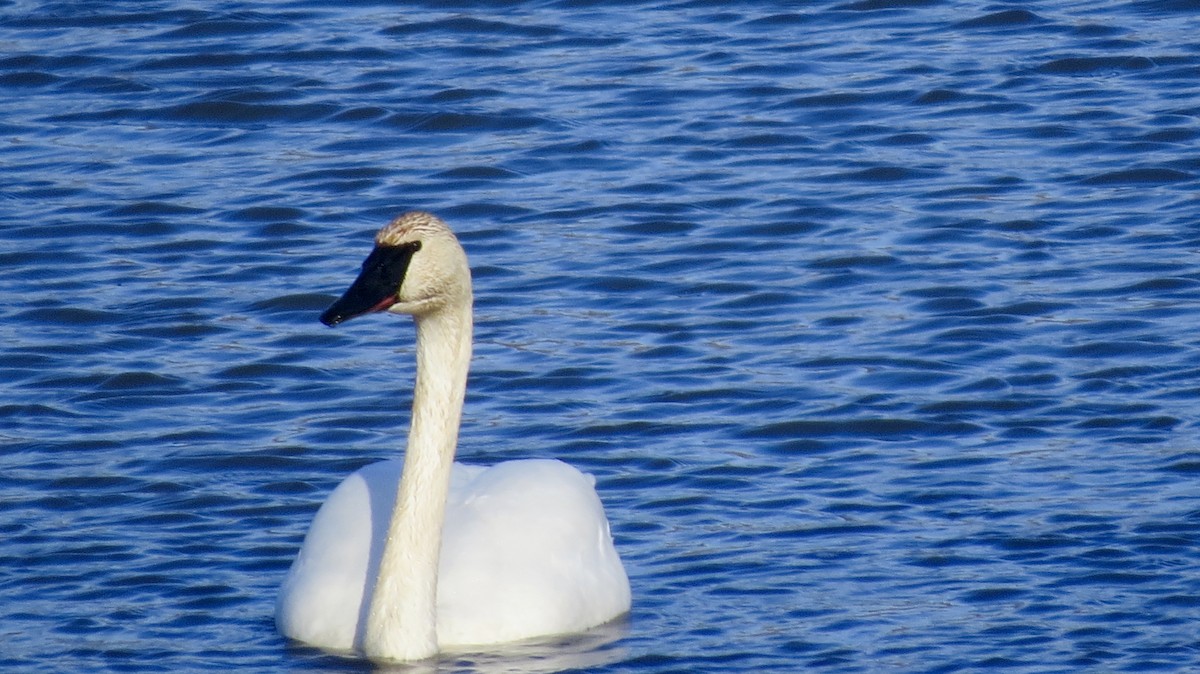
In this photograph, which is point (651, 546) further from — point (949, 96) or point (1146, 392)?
point (949, 96)

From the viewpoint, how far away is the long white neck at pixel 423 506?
7141mm

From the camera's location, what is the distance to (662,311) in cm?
1080

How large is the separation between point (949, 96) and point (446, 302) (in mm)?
7083

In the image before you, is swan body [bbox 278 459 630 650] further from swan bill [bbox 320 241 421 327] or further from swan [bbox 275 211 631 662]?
swan bill [bbox 320 241 421 327]

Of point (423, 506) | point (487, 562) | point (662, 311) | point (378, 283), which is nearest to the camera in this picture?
point (378, 283)

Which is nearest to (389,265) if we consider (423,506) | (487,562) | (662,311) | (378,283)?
(378,283)

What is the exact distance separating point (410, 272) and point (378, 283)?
102 mm

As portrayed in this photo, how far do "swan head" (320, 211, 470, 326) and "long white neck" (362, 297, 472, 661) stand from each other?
10 cm

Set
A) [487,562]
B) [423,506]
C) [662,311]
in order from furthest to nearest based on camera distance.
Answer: [662,311], [487,562], [423,506]

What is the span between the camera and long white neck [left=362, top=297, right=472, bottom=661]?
7141 mm

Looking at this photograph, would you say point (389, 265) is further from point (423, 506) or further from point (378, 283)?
point (423, 506)

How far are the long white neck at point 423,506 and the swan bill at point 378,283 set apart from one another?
26 cm

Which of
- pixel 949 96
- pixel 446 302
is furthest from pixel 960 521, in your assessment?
pixel 949 96

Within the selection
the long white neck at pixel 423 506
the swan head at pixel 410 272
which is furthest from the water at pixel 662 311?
the swan head at pixel 410 272
